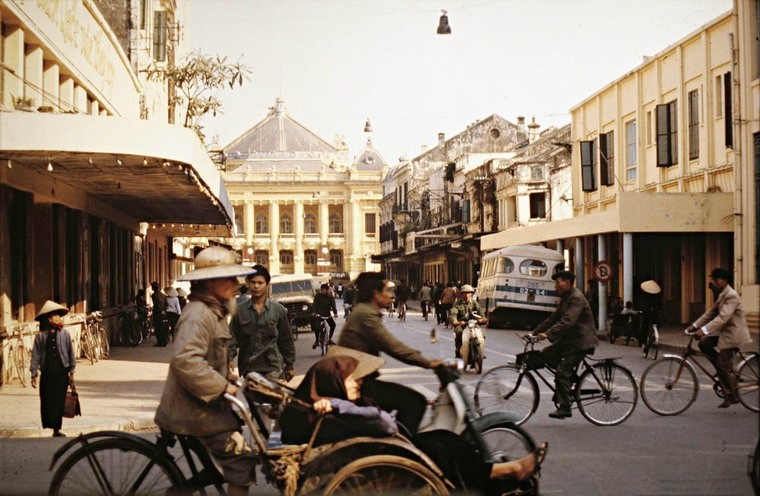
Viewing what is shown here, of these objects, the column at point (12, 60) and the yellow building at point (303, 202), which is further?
the yellow building at point (303, 202)

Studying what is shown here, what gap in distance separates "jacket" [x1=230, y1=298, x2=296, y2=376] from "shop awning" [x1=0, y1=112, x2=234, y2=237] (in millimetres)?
6292

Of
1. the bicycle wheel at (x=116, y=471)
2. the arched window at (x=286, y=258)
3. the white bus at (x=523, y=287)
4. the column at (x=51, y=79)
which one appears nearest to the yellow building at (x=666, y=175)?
the white bus at (x=523, y=287)

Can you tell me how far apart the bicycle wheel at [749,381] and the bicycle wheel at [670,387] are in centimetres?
56

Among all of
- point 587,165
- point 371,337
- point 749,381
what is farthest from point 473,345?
point 587,165

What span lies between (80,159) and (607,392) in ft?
31.4

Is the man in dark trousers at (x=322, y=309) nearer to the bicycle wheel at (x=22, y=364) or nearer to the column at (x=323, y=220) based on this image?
the bicycle wheel at (x=22, y=364)

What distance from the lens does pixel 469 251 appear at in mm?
62000

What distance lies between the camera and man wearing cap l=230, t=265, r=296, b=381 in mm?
10531

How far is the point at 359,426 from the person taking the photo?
19.8 ft

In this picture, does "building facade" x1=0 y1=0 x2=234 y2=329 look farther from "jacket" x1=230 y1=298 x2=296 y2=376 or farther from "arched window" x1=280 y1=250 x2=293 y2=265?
"arched window" x1=280 y1=250 x2=293 y2=265

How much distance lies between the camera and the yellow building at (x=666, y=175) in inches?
1168

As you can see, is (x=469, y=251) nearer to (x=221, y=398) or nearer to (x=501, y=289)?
(x=501, y=289)

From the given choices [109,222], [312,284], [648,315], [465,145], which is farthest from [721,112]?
[465,145]

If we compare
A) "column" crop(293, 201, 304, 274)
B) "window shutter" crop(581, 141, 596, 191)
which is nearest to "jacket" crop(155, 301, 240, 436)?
"window shutter" crop(581, 141, 596, 191)
